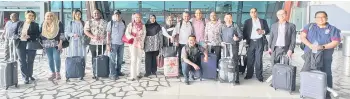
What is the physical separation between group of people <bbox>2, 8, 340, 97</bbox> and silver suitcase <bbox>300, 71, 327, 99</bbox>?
0.63 m

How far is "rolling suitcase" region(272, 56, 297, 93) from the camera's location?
13.1ft

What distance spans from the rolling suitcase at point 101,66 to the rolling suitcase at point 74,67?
0.23m

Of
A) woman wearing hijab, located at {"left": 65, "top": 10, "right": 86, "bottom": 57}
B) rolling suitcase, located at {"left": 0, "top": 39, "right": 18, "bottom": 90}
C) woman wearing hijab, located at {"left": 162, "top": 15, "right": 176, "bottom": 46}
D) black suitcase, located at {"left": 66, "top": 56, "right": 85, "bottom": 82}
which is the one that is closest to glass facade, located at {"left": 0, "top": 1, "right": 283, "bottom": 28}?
woman wearing hijab, located at {"left": 162, "top": 15, "right": 176, "bottom": 46}

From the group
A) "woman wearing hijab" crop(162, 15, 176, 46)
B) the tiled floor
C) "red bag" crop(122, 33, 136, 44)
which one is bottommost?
the tiled floor

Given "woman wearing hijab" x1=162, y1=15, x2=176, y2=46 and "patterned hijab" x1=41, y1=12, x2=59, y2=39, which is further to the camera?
"woman wearing hijab" x1=162, y1=15, x2=176, y2=46

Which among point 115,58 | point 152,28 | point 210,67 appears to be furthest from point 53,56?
point 210,67

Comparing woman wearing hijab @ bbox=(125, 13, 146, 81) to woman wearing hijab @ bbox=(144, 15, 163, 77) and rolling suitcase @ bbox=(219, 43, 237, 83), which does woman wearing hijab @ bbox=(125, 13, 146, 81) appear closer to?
woman wearing hijab @ bbox=(144, 15, 163, 77)

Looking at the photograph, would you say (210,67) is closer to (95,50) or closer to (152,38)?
(152,38)

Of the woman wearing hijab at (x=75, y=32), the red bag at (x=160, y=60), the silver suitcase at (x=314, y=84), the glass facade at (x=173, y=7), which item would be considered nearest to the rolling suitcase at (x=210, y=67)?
the red bag at (x=160, y=60)

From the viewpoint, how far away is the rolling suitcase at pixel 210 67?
4.78 m

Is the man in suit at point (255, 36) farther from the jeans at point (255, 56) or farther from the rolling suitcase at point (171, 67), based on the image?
the rolling suitcase at point (171, 67)

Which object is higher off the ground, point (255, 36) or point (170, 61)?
point (255, 36)

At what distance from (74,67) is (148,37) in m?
1.40

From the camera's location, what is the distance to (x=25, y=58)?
4574 mm
